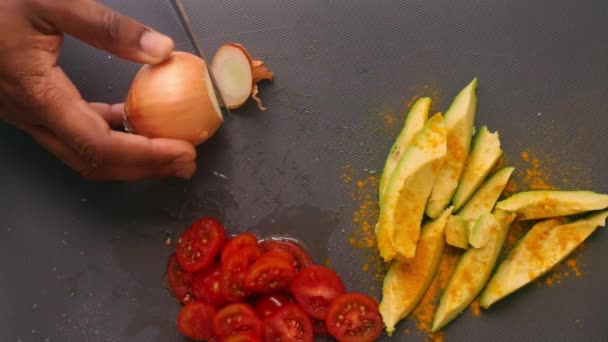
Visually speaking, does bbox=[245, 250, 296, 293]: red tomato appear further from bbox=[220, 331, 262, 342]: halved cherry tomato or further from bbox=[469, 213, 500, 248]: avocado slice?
bbox=[469, 213, 500, 248]: avocado slice

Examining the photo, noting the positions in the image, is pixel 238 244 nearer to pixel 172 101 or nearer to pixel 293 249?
A: pixel 293 249

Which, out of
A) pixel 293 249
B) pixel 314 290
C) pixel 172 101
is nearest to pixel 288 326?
pixel 314 290

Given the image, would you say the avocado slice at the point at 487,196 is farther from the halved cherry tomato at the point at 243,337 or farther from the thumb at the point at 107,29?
the thumb at the point at 107,29

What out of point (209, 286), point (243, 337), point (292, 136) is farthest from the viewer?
point (292, 136)

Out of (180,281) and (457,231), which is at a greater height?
(457,231)

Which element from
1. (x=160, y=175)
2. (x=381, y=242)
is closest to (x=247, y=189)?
(x=160, y=175)

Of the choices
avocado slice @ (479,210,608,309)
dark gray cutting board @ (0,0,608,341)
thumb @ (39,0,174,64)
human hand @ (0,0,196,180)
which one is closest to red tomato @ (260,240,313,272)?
dark gray cutting board @ (0,0,608,341)
